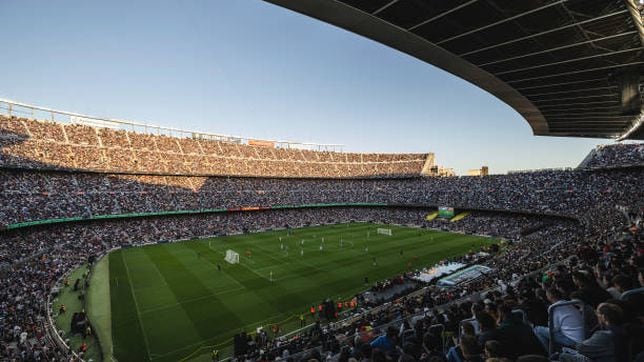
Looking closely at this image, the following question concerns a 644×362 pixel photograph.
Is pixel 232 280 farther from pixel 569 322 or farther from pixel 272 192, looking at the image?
pixel 272 192

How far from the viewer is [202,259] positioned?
126ft

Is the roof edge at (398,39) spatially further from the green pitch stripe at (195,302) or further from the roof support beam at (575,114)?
the green pitch stripe at (195,302)

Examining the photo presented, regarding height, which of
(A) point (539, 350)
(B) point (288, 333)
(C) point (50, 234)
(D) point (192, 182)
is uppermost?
(D) point (192, 182)

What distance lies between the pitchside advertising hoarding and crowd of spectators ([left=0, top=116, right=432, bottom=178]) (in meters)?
24.7

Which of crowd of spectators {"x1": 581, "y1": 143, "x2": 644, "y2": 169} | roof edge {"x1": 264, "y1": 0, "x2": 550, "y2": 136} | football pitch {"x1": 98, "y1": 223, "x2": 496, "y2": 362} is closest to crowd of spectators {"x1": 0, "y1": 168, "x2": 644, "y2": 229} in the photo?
crowd of spectators {"x1": 581, "y1": 143, "x2": 644, "y2": 169}

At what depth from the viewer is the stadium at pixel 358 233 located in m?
7.73

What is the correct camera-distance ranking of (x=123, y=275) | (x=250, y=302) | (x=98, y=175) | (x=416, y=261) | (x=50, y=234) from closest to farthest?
(x=250, y=302)
(x=123, y=275)
(x=416, y=261)
(x=50, y=234)
(x=98, y=175)

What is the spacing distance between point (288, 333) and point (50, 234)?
38.8 meters

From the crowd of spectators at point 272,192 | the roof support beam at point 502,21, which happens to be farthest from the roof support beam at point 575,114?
the crowd of spectators at point 272,192

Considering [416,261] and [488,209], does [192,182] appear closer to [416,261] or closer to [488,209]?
[416,261]

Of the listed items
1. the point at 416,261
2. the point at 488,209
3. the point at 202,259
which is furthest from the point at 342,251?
the point at 488,209

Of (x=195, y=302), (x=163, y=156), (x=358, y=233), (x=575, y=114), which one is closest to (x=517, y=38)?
(x=575, y=114)

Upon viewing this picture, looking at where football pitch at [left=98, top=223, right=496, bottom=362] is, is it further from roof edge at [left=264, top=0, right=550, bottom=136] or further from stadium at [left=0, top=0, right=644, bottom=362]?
roof edge at [left=264, top=0, right=550, bottom=136]

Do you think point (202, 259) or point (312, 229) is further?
point (312, 229)
